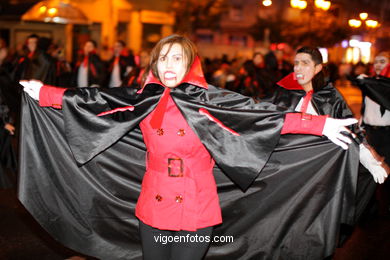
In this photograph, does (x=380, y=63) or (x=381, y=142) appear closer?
(x=381, y=142)

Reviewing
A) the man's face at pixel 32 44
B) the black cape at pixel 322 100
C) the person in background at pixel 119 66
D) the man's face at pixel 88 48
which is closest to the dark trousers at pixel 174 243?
the black cape at pixel 322 100

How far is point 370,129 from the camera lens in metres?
8.11

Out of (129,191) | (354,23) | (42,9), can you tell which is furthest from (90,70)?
(129,191)

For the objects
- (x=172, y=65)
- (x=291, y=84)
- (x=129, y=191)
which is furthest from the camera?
(x=291, y=84)

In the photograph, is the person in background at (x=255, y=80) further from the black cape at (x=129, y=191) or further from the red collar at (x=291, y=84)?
the black cape at (x=129, y=191)

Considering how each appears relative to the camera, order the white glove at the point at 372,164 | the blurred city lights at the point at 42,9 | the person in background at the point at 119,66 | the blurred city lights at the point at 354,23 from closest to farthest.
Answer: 1. the white glove at the point at 372,164
2. the person in background at the point at 119,66
3. the blurred city lights at the point at 354,23
4. the blurred city lights at the point at 42,9

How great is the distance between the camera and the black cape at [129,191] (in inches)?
157

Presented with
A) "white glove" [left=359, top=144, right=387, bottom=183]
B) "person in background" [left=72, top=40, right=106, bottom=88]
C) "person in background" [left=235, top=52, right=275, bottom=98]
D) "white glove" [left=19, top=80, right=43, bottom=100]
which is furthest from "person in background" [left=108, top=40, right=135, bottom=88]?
"white glove" [left=359, top=144, right=387, bottom=183]

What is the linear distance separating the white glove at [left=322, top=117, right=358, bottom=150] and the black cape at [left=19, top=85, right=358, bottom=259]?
25 centimetres

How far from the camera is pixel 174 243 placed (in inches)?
138

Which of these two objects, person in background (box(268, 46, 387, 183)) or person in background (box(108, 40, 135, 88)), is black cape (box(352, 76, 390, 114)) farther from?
person in background (box(108, 40, 135, 88))

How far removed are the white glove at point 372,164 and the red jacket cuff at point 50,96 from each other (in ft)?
7.87

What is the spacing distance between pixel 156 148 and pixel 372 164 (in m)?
1.83

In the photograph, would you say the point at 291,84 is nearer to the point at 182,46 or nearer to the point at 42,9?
the point at 182,46
